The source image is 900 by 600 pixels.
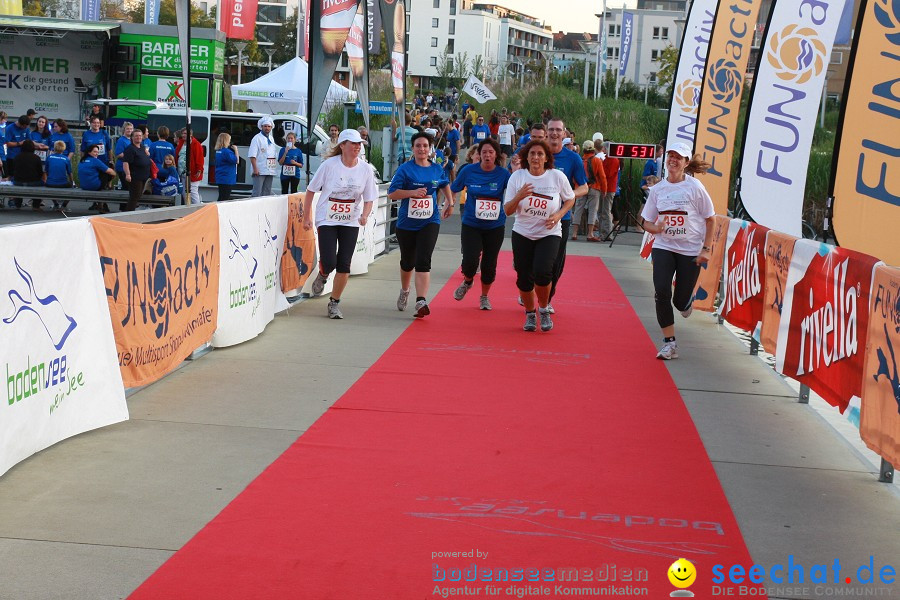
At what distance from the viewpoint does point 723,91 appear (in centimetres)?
1628

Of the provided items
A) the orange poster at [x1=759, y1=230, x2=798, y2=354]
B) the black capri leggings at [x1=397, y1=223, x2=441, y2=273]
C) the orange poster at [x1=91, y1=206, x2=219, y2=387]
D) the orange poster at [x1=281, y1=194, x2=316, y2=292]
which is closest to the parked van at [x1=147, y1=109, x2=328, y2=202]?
the orange poster at [x1=281, y1=194, x2=316, y2=292]

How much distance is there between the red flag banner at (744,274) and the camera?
10586mm

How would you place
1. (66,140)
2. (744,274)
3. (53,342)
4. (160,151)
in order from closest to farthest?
(53,342), (744,274), (160,151), (66,140)

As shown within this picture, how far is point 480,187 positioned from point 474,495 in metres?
6.73

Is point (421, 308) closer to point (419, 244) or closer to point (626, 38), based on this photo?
point (419, 244)

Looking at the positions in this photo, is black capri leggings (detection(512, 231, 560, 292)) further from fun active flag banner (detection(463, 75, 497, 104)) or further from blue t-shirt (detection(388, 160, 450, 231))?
fun active flag banner (detection(463, 75, 497, 104))

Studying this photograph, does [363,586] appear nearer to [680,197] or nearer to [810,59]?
Result: [680,197]

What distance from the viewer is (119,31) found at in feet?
111

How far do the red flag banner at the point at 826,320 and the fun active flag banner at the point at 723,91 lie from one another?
7.34 m

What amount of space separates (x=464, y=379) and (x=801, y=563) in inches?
170

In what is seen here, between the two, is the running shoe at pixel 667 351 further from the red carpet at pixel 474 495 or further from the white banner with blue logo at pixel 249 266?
the white banner with blue logo at pixel 249 266

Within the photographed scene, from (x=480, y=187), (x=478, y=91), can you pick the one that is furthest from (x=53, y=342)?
(x=478, y=91)

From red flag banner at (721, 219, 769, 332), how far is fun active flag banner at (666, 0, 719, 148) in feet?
22.8

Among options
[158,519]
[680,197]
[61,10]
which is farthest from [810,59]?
[61,10]
